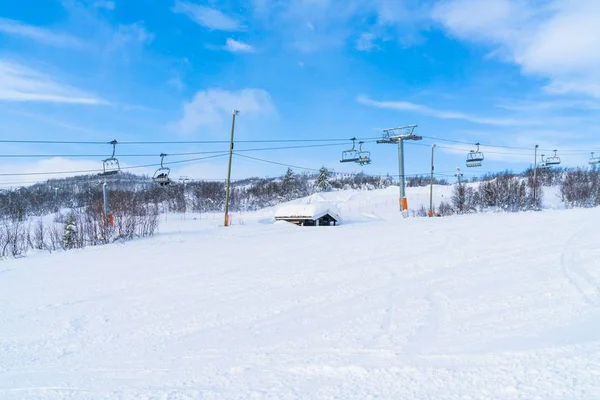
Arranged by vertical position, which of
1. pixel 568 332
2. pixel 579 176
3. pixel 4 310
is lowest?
pixel 4 310

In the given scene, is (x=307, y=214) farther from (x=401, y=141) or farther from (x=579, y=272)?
(x=579, y=272)

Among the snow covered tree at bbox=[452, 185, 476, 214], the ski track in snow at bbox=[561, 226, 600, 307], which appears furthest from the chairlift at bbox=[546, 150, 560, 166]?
the ski track in snow at bbox=[561, 226, 600, 307]

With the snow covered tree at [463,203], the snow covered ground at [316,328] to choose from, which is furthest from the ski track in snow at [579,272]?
the snow covered tree at [463,203]

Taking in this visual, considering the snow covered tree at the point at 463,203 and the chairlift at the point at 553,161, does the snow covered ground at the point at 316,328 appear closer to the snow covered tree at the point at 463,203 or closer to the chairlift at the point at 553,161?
the chairlift at the point at 553,161

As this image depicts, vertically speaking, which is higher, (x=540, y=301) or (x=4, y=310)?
(x=540, y=301)

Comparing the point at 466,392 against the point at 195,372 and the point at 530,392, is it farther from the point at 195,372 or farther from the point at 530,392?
the point at 195,372

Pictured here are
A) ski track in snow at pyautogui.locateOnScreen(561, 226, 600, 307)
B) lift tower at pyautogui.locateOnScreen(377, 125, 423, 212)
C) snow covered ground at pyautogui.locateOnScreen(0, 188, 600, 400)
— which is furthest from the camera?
lift tower at pyautogui.locateOnScreen(377, 125, 423, 212)

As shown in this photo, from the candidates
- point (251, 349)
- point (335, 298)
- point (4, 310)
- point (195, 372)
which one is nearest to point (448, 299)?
point (335, 298)

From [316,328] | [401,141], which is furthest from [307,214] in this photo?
[316,328]

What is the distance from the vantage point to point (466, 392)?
2717 mm

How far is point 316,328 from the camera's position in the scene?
439cm

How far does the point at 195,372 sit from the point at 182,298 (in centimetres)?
282

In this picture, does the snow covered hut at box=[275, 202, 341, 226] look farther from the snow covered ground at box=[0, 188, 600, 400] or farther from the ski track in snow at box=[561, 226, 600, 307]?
the snow covered ground at box=[0, 188, 600, 400]

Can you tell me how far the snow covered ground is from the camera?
3.01 metres
